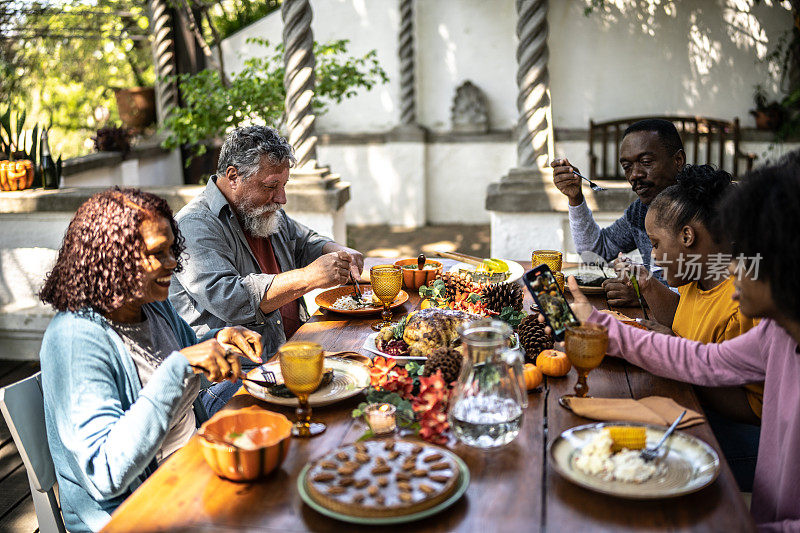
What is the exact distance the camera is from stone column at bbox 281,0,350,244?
4832 millimetres

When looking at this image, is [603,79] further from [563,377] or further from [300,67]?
[563,377]

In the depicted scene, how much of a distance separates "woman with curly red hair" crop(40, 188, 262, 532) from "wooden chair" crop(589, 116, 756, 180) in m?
6.93

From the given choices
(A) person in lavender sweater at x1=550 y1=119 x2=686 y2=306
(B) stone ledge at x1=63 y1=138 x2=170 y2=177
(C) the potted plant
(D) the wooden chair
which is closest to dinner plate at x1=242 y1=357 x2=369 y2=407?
(A) person in lavender sweater at x1=550 y1=119 x2=686 y2=306

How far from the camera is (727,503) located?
137cm

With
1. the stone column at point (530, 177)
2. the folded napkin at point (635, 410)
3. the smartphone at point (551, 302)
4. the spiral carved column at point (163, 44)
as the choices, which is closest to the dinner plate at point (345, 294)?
the smartphone at point (551, 302)

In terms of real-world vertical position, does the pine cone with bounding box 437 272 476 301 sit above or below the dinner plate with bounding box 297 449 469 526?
above

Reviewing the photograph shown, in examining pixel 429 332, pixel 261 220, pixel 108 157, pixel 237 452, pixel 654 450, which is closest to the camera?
pixel 237 452

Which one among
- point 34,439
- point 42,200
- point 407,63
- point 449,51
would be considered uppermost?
point 449,51

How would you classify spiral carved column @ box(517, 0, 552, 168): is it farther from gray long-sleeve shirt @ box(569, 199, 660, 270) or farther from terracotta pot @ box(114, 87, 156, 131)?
terracotta pot @ box(114, 87, 156, 131)

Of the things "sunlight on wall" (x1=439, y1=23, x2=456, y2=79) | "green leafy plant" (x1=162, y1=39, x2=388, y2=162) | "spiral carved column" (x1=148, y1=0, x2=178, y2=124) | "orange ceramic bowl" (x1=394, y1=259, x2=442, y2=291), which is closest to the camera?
"orange ceramic bowl" (x1=394, y1=259, x2=442, y2=291)

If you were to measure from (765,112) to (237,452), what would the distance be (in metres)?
8.16

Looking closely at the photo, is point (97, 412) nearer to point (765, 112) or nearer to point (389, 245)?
point (389, 245)

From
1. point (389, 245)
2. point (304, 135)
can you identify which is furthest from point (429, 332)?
point (389, 245)

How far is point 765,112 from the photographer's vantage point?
8031 millimetres
